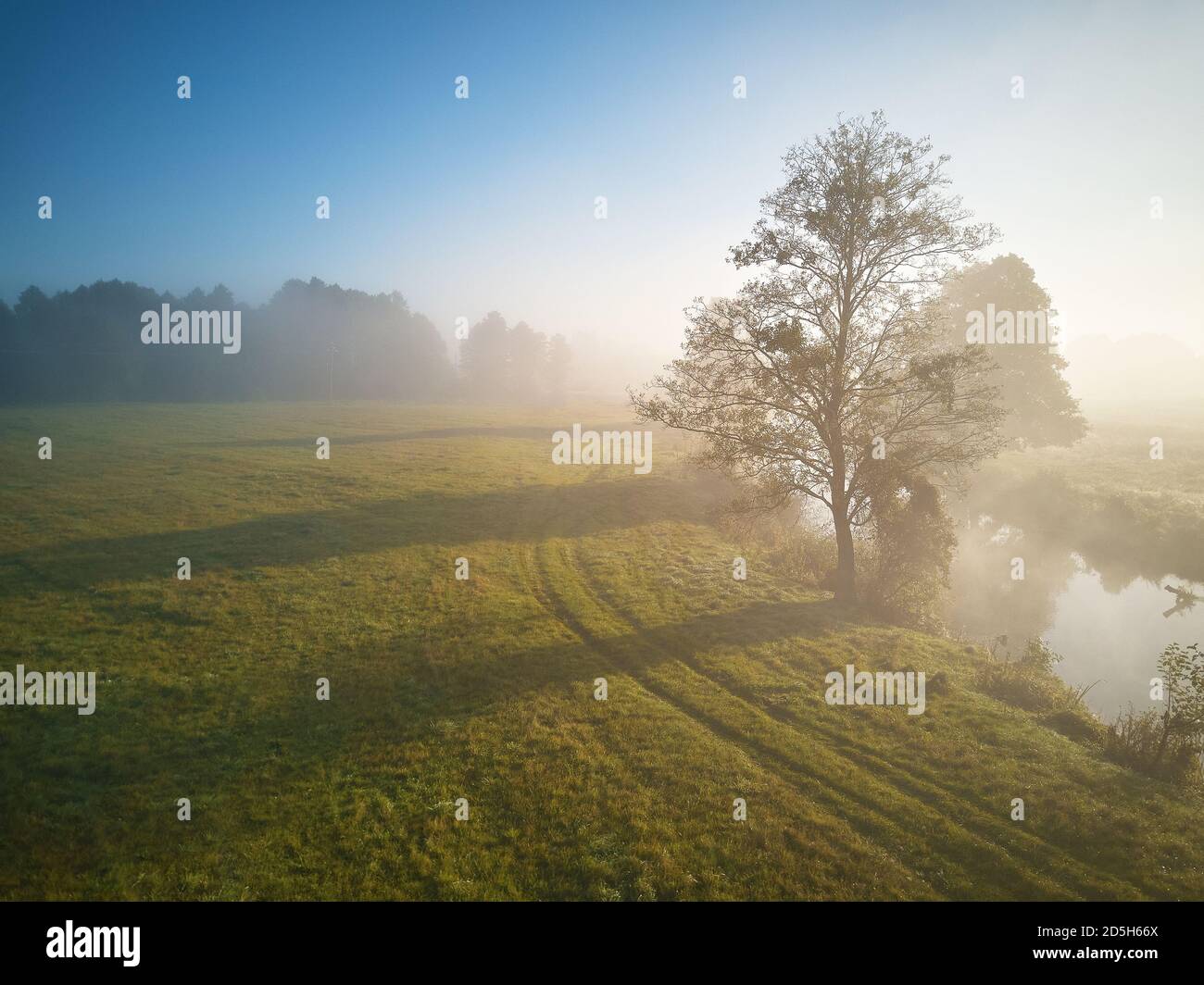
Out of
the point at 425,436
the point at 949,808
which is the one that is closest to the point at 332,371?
the point at 425,436

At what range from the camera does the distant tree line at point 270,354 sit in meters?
92.6

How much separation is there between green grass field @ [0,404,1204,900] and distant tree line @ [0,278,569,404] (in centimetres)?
8130

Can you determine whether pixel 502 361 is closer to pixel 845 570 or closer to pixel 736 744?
pixel 845 570

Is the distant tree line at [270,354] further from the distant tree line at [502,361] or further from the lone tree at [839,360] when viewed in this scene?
the lone tree at [839,360]

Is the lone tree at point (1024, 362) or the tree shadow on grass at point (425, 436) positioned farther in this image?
the tree shadow on grass at point (425, 436)

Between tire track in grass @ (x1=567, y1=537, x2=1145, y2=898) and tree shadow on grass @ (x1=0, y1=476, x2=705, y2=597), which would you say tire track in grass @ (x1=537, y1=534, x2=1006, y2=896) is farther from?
tree shadow on grass @ (x1=0, y1=476, x2=705, y2=597)

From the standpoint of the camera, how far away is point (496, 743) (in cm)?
1491

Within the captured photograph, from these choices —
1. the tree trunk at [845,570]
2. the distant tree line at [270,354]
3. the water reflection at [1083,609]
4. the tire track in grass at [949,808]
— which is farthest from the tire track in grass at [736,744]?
the distant tree line at [270,354]

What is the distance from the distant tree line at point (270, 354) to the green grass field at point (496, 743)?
81.3m

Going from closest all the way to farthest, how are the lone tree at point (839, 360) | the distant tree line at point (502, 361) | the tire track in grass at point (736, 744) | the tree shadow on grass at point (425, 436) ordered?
the tire track in grass at point (736, 744) → the lone tree at point (839, 360) → the tree shadow on grass at point (425, 436) → the distant tree line at point (502, 361)

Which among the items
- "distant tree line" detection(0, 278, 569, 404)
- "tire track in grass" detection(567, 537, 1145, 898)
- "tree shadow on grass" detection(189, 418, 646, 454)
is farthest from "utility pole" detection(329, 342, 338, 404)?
"tire track in grass" detection(567, 537, 1145, 898)

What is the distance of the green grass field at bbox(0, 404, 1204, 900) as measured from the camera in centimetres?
1080
